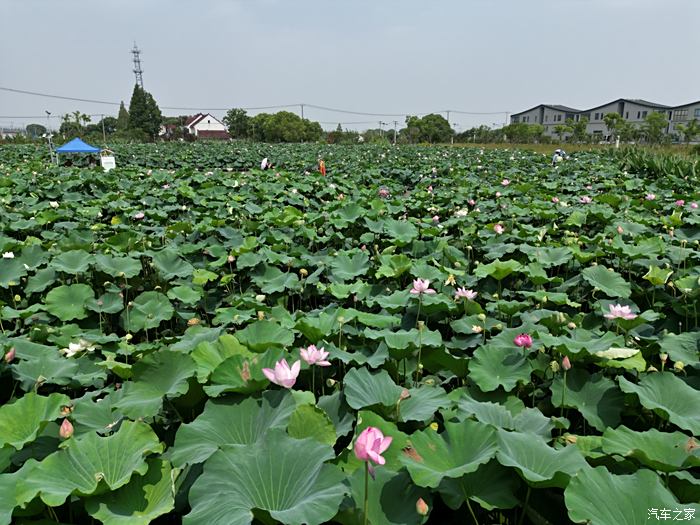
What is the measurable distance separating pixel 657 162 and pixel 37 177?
10.1 metres

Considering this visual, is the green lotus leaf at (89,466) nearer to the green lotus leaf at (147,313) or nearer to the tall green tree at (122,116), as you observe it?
the green lotus leaf at (147,313)

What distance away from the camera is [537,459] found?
3.54ft

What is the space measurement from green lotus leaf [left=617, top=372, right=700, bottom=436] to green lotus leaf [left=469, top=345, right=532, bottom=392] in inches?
11.7

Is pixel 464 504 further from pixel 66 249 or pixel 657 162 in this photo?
pixel 657 162

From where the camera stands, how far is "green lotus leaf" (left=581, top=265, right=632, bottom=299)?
239 centimetres

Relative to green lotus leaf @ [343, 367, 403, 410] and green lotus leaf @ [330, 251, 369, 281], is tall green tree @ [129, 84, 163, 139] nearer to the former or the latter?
green lotus leaf @ [330, 251, 369, 281]

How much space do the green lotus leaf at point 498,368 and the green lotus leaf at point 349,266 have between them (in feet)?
4.10

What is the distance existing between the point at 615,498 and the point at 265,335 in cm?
120

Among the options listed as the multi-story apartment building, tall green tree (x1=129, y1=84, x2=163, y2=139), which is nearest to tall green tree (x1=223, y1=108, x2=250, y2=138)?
tall green tree (x1=129, y1=84, x2=163, y2=139)

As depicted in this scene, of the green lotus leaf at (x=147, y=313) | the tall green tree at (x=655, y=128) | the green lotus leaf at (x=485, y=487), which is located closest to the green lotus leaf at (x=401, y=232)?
the green lotus leaf at (x=147, y=313)

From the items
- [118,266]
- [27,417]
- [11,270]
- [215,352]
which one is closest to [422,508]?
[215,352]

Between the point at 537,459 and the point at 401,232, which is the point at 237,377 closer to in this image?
the point at 537,459

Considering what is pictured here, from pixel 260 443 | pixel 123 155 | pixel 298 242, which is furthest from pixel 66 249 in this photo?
pixel 123 155

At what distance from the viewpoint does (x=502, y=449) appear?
1.06m
